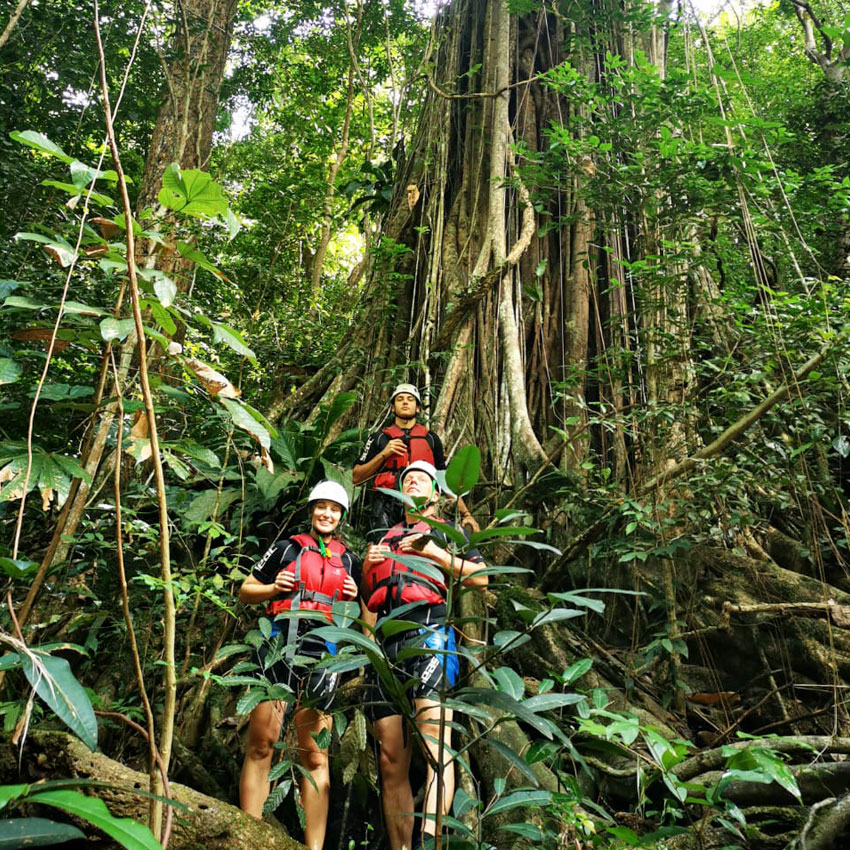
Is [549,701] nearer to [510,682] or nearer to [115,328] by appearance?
[510,682]

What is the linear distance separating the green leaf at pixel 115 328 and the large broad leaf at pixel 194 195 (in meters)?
0.26

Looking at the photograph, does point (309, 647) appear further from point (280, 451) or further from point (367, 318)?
point (367, 318)

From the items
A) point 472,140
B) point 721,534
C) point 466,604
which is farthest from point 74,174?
point 472,140

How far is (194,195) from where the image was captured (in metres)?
1.39

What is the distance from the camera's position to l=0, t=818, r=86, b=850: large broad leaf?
27.7 inches

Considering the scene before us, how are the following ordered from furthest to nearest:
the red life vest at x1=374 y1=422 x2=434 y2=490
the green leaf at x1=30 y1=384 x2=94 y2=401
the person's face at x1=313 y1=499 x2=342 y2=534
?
the red life vest at x1=374 y1=422 x2=434 y2=490 < the person's face at x1=313 y1=499 x2=342 y2=534 < the green leaf at x1=30 y1=384 x2=94 y2=401

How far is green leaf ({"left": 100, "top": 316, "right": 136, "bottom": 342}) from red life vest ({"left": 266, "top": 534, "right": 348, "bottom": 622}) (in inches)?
54.1

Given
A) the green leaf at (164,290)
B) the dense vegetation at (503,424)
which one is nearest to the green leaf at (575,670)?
the dense vegetation at (503,424)

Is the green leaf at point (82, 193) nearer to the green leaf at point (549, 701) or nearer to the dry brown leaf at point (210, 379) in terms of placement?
the dry brown leaf at point (210, 379)

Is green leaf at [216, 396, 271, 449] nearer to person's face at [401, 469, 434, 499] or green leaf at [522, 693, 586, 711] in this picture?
green leaf at [522, 693, 586, 711]

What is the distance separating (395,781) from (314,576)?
79 centimetres

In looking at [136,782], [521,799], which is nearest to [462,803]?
[521,799]

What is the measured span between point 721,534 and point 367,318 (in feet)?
9.86

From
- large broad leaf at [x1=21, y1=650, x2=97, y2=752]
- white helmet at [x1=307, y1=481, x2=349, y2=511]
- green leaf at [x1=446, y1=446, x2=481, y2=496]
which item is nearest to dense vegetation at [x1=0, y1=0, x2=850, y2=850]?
large broad leaf at [x1=21, y1=650, x2=97, y2=752]
